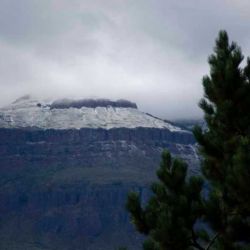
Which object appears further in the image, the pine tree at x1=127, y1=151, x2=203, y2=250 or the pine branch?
the pine branch

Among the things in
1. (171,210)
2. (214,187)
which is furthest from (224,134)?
(171,210)

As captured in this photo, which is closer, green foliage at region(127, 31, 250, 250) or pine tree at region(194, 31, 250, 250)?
green foliage at region(127, 31, 250, 250)

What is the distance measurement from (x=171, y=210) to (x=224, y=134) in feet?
16.5

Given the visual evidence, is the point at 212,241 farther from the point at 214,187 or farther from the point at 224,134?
the point at 224,134

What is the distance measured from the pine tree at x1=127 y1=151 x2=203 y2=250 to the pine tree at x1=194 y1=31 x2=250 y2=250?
81cm

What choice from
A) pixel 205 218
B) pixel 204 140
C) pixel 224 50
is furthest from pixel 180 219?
pixel 224 50

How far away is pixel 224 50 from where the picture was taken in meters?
35.4

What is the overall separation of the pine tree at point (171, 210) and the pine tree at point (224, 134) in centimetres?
81

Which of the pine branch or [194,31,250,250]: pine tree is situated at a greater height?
[194,31,250,250]: pine tree

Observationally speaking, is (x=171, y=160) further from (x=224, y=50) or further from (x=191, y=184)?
(x=224, y=50)

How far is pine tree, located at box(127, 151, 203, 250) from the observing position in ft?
104

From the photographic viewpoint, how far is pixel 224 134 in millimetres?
34906

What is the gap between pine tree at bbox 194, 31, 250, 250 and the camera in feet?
109

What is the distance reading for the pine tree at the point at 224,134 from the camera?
3316 centimetres
